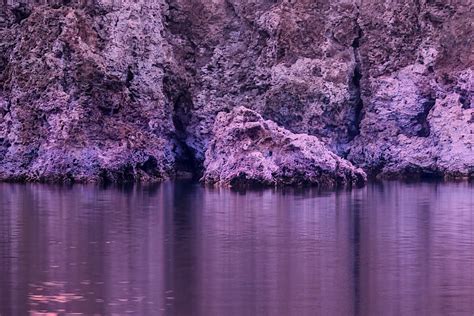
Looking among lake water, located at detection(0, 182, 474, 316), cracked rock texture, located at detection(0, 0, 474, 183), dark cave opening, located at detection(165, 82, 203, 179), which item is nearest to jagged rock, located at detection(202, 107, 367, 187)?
cracked rock texture, located at detection(0, 0, 474, 183)

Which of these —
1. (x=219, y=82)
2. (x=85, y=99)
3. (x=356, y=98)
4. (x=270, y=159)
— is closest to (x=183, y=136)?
(x=219, y=82)

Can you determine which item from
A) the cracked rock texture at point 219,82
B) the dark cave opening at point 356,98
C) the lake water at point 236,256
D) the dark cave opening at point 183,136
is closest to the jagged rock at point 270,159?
the cracked rock texture at point 219,82

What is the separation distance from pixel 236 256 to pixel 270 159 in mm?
26009

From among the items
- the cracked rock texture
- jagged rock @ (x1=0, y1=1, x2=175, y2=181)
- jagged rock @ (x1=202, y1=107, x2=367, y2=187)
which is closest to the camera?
jagged rock @ (x1=202, y1=107, x2=367, y2=187)

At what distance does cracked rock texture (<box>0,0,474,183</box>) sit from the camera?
58031 mm

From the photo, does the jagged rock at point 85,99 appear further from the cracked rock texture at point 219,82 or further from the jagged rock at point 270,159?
the jagged rock at point 270,159

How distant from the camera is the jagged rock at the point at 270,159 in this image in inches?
2100

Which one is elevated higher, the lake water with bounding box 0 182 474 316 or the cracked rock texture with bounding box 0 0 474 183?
the cracked rock texture with bounding box 0 0 474 183

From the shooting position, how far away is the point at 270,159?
53.5 meters

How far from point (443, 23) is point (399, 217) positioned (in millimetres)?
29085

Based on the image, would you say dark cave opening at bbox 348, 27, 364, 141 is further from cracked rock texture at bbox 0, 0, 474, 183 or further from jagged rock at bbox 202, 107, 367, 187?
jagged rock at bbox 202, 107, 367, 187

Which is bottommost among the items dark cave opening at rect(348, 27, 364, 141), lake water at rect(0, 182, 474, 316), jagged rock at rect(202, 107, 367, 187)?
lake water at rect(0, 182, 474, 316)

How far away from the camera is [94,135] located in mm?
57562

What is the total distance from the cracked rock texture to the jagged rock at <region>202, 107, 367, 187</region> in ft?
0.87
